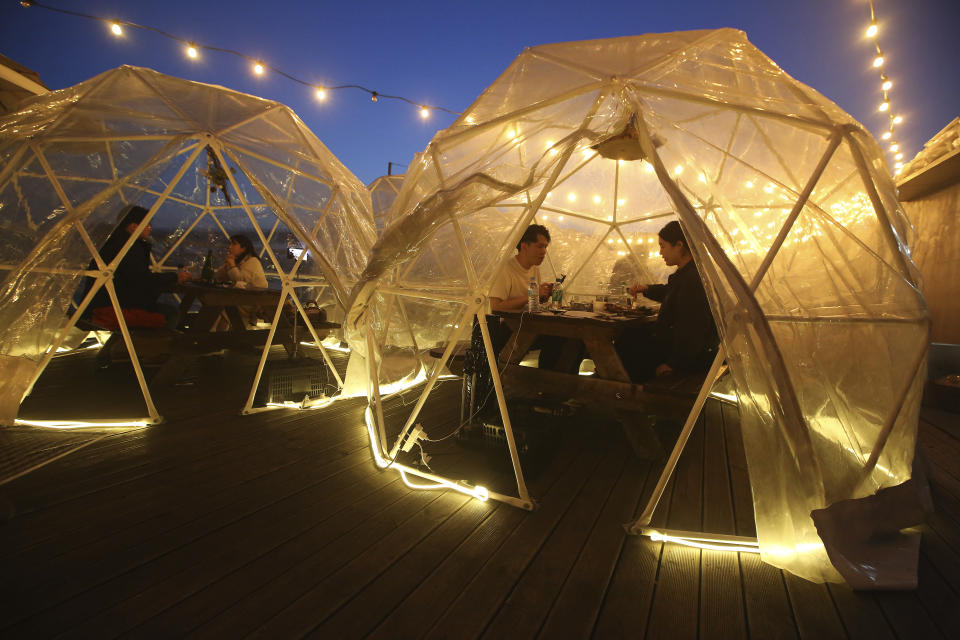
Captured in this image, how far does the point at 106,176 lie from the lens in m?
3.37

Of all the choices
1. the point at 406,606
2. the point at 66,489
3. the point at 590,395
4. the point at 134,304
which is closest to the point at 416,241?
the point at 590,395

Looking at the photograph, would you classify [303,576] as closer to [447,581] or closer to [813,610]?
[447,581]

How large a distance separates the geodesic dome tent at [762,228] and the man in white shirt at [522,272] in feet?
3.02

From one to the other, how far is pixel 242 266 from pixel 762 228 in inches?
226

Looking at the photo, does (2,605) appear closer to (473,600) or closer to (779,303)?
(473,600)

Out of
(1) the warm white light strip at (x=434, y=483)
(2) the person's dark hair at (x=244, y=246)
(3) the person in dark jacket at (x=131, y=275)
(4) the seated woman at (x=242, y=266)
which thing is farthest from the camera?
(2) the person's dark hair at (x=244, y=246)

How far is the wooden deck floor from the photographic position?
1.44 metres

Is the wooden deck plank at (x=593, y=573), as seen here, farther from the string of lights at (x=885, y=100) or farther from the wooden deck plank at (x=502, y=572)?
the string of lights at (x=885, y=100)

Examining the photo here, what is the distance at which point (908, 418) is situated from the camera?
1842mm

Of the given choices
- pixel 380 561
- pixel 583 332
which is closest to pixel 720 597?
pixel 380 561

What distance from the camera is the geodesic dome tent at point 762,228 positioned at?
68.0 inches

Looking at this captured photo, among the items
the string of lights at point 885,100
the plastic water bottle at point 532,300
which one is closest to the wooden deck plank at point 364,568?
the plastic water bottle at point 532,300

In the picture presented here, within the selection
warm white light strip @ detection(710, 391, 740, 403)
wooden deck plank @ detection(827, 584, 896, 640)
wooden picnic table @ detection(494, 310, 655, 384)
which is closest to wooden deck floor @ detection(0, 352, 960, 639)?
wooden deck plank @ detection(827, 584, 896, 640)

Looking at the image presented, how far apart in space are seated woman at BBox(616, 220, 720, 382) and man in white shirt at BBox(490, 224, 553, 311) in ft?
3.28
